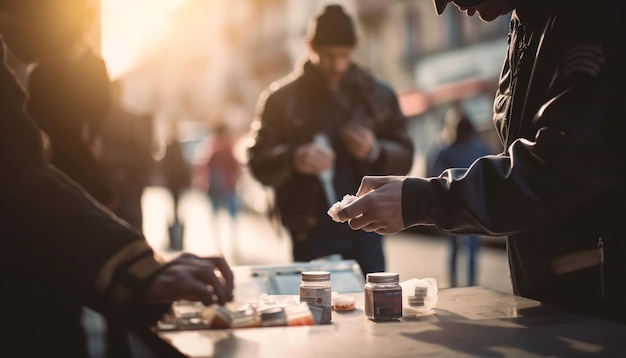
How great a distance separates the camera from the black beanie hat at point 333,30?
5129mm

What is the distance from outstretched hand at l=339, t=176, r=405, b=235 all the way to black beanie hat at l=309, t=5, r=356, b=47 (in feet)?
9.69

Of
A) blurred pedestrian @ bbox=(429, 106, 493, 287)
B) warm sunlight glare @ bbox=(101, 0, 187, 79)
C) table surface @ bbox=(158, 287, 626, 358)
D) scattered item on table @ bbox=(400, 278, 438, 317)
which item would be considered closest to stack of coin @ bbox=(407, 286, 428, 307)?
scattered item on table @ bbox=(400, 278, 438, 317)

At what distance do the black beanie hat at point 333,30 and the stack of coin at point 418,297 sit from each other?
2891 millimetres

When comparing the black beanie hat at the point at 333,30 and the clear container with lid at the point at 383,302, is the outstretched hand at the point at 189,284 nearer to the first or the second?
the clear container with lid at the point at 383,302

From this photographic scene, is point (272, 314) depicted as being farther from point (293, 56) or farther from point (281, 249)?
point (293, 56)

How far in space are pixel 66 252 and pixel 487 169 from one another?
103 centimetres

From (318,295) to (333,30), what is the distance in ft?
9.73

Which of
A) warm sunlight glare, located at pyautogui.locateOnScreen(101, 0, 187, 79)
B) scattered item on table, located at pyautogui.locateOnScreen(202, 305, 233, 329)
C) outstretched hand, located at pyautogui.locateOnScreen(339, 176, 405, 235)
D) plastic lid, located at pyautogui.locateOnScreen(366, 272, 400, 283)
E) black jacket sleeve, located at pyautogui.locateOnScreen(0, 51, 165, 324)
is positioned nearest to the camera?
black jacket sleeve, located at pyautogui.locateOnScreen(0, 51, 165, 324)

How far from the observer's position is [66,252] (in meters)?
1.77

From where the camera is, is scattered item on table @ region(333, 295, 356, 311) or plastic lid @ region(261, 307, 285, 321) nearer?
plastic lid @ region(261, 307, 285, 321)

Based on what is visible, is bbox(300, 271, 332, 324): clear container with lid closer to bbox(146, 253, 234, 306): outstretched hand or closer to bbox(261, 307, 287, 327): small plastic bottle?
bbox(261, 307, 287, 327): small plastic bottle

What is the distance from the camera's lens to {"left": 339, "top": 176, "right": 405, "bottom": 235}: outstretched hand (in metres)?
2.23

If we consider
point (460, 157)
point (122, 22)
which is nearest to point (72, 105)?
point (122, 22)

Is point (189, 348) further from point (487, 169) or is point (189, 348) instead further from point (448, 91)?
point (448, 91)
